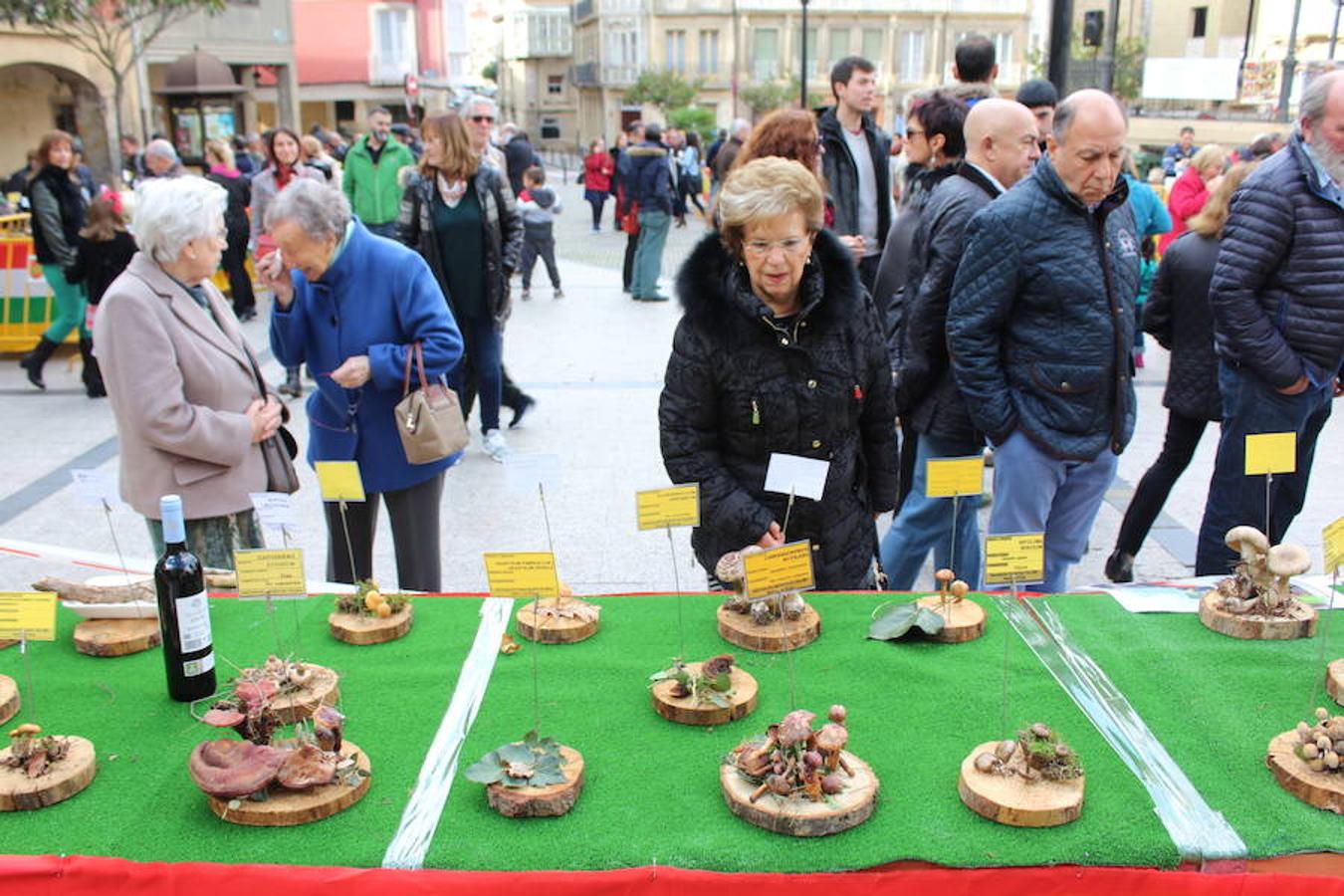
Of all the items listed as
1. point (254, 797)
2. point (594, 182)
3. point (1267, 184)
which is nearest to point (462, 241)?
point (1267, 184)

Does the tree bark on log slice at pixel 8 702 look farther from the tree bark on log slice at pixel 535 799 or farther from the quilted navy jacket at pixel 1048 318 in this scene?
the quilted navy jacket at pixel 1048 318

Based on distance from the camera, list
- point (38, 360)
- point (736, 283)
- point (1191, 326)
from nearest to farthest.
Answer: point (736, 283)
point (1191, 326)
point (38, 360)

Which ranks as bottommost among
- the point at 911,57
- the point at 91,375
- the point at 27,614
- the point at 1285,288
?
the point at 91,375

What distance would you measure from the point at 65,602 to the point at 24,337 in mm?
7400

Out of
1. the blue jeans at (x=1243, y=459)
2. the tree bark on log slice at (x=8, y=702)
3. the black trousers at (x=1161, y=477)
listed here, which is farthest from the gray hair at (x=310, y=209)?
the black trousers at (x=1161, y=477)

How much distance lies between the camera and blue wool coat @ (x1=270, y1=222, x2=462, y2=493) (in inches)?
124

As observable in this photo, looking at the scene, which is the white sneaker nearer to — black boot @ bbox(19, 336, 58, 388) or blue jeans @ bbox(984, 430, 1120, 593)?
blue jeans @ bbox(984, 430, 1120, 593)

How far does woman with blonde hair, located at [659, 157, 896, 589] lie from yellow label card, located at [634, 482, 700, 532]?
1.27 ft

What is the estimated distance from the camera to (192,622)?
2041mm

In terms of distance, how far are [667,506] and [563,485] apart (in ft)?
11.7

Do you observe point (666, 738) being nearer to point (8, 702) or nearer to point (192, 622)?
point (192, 622)

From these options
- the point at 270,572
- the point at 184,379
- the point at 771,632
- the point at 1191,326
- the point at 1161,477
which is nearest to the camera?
the point at 270,572

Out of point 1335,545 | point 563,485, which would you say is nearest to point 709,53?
point 563,485

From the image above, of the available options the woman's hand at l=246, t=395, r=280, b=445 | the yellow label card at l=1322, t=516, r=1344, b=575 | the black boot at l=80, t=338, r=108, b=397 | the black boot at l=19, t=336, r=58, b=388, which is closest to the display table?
the yellow label card at l=1322, t=516, r=1344, b=575
